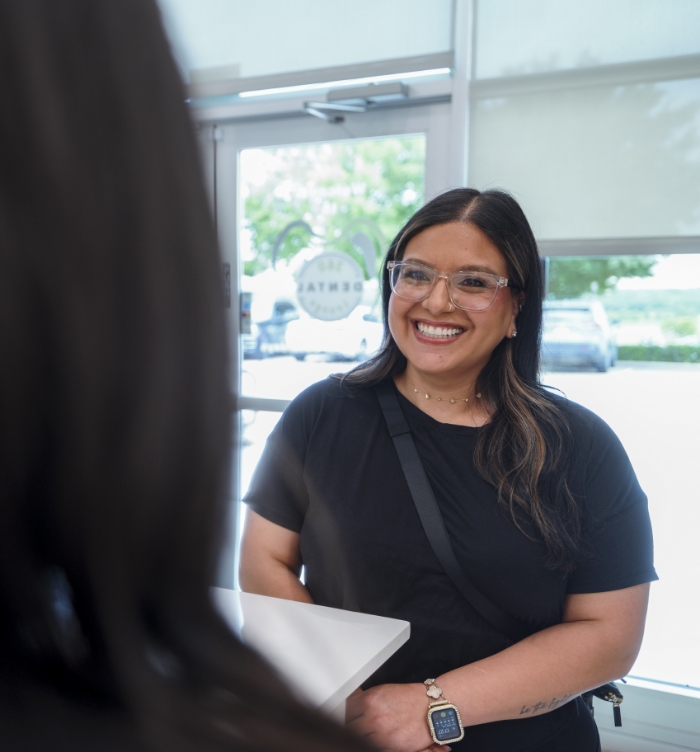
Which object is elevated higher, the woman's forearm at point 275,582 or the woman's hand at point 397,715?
the woman's forearm at point 275,582

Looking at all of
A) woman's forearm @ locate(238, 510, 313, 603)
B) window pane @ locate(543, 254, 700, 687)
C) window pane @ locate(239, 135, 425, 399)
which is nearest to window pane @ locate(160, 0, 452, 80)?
window pane @ locate(239, 135, 425, 399)

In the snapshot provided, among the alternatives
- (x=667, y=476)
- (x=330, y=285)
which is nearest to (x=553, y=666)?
(x=667, y=476)

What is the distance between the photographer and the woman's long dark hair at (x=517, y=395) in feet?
5.03

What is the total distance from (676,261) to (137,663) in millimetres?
2631

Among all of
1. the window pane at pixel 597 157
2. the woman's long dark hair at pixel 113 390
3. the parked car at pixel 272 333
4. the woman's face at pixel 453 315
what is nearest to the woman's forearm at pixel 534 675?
the woman's face at pixel 453 315

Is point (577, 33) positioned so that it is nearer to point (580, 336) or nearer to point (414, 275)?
point (580, 336)

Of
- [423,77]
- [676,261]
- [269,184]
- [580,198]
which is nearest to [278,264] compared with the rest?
[269,184]

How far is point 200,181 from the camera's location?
316 millimetres

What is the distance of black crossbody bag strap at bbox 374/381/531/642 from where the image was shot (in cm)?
150

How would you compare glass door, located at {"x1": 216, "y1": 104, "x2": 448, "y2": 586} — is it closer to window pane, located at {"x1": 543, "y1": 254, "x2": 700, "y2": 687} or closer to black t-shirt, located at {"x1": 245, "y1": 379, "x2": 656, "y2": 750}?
window pane, located at {"x1": 543, "y1": 254, "x2": 700, "y2": 687}

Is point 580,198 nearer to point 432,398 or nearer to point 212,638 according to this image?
point 432,398

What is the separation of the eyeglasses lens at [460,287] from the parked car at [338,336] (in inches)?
48.6

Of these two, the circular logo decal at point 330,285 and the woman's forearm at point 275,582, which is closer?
the woman's forearm at point 275,582

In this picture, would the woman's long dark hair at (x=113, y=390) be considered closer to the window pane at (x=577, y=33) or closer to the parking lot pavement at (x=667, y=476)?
the parking lot pavement at (x=667, y=476)
